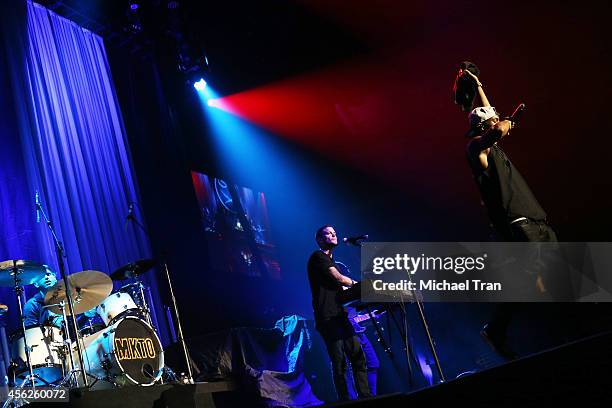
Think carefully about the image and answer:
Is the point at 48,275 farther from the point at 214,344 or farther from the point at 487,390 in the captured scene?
the point at 487,390

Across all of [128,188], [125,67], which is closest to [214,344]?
[128,188]

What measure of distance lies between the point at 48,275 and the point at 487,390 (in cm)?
479

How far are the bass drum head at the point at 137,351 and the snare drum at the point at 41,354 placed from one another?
47 centimetres

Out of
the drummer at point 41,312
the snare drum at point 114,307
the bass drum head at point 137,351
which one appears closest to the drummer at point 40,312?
the drummer at point 41,312

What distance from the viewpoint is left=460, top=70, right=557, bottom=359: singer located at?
3.57 meters

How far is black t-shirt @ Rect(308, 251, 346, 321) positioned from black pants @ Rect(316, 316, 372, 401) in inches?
2.6

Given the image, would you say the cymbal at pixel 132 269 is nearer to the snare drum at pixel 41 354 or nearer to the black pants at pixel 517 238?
the snare drum at pixel 41 354

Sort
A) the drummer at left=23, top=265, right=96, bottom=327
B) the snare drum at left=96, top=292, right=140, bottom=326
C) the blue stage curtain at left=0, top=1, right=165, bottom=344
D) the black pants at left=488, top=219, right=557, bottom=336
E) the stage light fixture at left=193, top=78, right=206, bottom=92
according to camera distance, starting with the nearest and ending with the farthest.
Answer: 1. the black pants at left=488, top=219, right=557, bottom=336
2. the drummer at left=23, top=265, right=96, bottom=327
3. the snare drum at left=96, top=292, right=140, bottom=326
4. the blue stage curtain at left=0, top=1, right=165, bottom=344
5. the stage light fixture at left=193, top=78, right=206, bottom=92

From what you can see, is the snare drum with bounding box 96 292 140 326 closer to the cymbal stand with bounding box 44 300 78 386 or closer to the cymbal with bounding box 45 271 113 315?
the cymbal with bounding box 45 271 113 315

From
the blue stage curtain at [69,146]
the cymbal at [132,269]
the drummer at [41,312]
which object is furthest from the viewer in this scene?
the blue stage curtain at [69,146]

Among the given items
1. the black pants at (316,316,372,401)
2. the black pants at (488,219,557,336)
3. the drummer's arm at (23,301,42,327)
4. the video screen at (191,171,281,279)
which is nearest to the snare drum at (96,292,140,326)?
the drummer's arm at (23,301,42,327)

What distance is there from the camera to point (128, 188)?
8.25 metres

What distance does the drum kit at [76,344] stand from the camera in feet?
17.2

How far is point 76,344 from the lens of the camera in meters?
5.16
